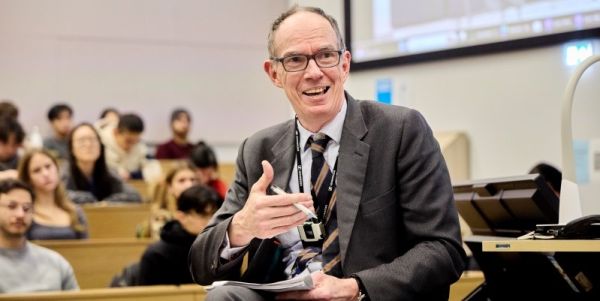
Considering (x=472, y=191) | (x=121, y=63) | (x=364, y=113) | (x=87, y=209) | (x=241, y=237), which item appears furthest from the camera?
(x=121, y=63)

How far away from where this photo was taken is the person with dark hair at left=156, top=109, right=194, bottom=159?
9.02 meters

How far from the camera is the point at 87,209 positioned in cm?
570

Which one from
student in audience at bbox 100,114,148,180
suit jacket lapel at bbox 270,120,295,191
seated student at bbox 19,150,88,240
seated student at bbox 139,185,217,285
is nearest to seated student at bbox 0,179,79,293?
seated student at bbox 139,185,217,285

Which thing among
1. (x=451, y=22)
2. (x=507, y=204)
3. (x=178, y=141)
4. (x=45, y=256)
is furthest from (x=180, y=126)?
(x=507, y=204)

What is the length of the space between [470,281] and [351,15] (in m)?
3.26

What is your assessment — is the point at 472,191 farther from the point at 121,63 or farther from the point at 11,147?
the point at 121,63

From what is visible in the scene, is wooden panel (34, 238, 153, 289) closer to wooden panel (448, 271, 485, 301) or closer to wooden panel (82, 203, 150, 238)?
wooden panel (82, 203, 150, 238)

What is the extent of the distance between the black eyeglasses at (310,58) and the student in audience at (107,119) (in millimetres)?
6158

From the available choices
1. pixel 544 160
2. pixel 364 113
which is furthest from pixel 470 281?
pixel 544 160

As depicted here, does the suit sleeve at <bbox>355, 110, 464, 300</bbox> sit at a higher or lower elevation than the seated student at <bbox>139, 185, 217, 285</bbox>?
higher

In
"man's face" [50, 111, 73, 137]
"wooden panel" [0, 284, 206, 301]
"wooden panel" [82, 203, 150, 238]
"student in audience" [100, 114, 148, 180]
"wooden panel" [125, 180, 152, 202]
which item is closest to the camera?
"wooden panel" [0, 284, 206, 301]

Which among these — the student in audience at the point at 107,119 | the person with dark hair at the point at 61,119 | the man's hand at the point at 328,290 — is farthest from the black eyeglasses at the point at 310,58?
the person with dark hair at the point at 61,119

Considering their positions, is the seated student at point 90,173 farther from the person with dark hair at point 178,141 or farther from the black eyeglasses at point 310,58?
the black eyeglasses at point 310,58

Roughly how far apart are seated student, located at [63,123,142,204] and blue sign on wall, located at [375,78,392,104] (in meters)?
1.91
